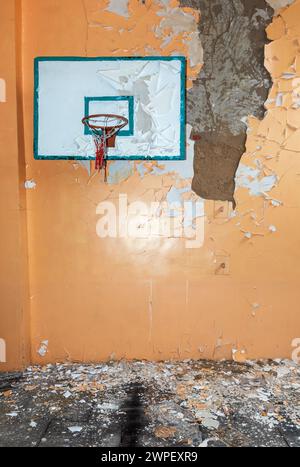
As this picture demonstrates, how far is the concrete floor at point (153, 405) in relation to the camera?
1.97 m

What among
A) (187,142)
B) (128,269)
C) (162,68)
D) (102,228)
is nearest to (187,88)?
(162,68)

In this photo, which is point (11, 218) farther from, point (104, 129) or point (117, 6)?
point (117, 6)

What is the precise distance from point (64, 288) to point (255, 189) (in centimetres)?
172

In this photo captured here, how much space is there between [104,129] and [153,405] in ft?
6.59

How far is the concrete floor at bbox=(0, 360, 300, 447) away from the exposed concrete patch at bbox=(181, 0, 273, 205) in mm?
1392

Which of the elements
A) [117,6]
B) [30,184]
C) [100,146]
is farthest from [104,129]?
[117,6]

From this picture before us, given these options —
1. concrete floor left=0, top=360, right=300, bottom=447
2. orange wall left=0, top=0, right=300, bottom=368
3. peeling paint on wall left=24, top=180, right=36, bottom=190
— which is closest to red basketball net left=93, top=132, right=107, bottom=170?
orange wall left=0, top=0, right=300, bottom=368

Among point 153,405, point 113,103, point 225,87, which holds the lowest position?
point 153,405

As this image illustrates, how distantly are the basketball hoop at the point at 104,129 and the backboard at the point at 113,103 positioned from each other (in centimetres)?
4

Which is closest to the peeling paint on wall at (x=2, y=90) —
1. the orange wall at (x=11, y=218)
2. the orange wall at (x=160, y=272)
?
the orange wall at (x=11, y=218)

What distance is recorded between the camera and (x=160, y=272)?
282 cm

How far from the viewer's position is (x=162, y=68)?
2.67 metres
